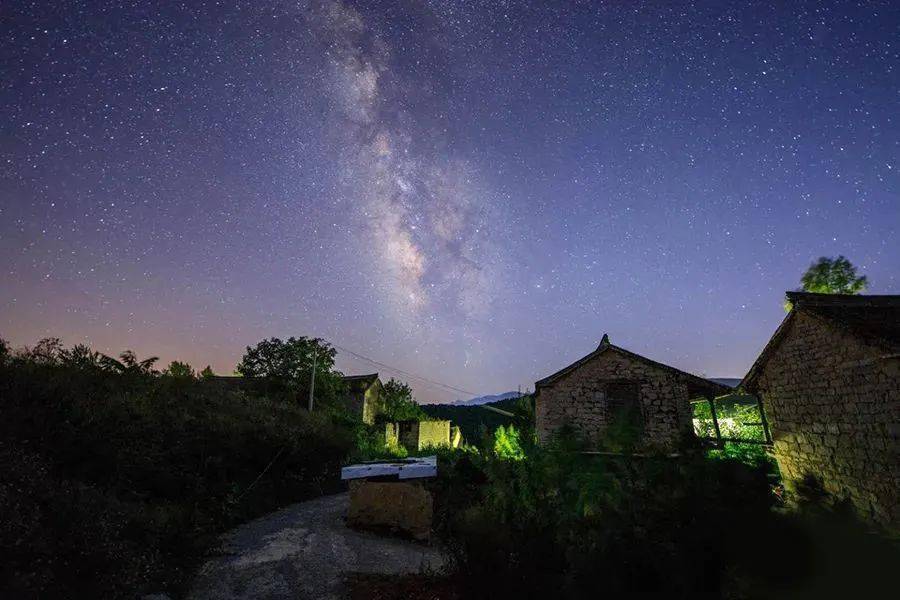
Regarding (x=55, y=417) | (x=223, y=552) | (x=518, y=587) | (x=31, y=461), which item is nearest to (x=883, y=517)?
(x=518, y=587)

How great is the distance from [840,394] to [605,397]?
9112 mm

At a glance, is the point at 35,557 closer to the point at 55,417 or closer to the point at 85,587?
the point at 85,587

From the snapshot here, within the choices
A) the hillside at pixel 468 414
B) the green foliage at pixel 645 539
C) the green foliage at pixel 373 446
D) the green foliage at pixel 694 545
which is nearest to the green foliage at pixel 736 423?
the green foliage at pixel 373 446

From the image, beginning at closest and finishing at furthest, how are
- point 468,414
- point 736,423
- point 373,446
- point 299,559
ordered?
1. point 299,559
2. point 736,423
3. point 373,446
4. point 468,414

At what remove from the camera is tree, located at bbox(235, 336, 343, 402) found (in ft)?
85.5

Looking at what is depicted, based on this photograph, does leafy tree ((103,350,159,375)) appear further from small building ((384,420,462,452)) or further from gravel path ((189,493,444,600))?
small building ((384,420,462,452))

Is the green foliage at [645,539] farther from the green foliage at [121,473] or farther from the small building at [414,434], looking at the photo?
the small building at [414,434]

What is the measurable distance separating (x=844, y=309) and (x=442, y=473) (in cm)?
1191

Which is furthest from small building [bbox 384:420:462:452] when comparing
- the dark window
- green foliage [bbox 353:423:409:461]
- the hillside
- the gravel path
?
the gravel path

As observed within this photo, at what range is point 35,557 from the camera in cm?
514

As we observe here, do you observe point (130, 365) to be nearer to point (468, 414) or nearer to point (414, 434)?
point (414, 434)

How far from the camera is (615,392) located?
1781 cm

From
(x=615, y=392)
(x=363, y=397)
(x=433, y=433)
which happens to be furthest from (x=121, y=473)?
(x=433, y=433)

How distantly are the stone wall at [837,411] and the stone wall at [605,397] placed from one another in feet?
16.1
